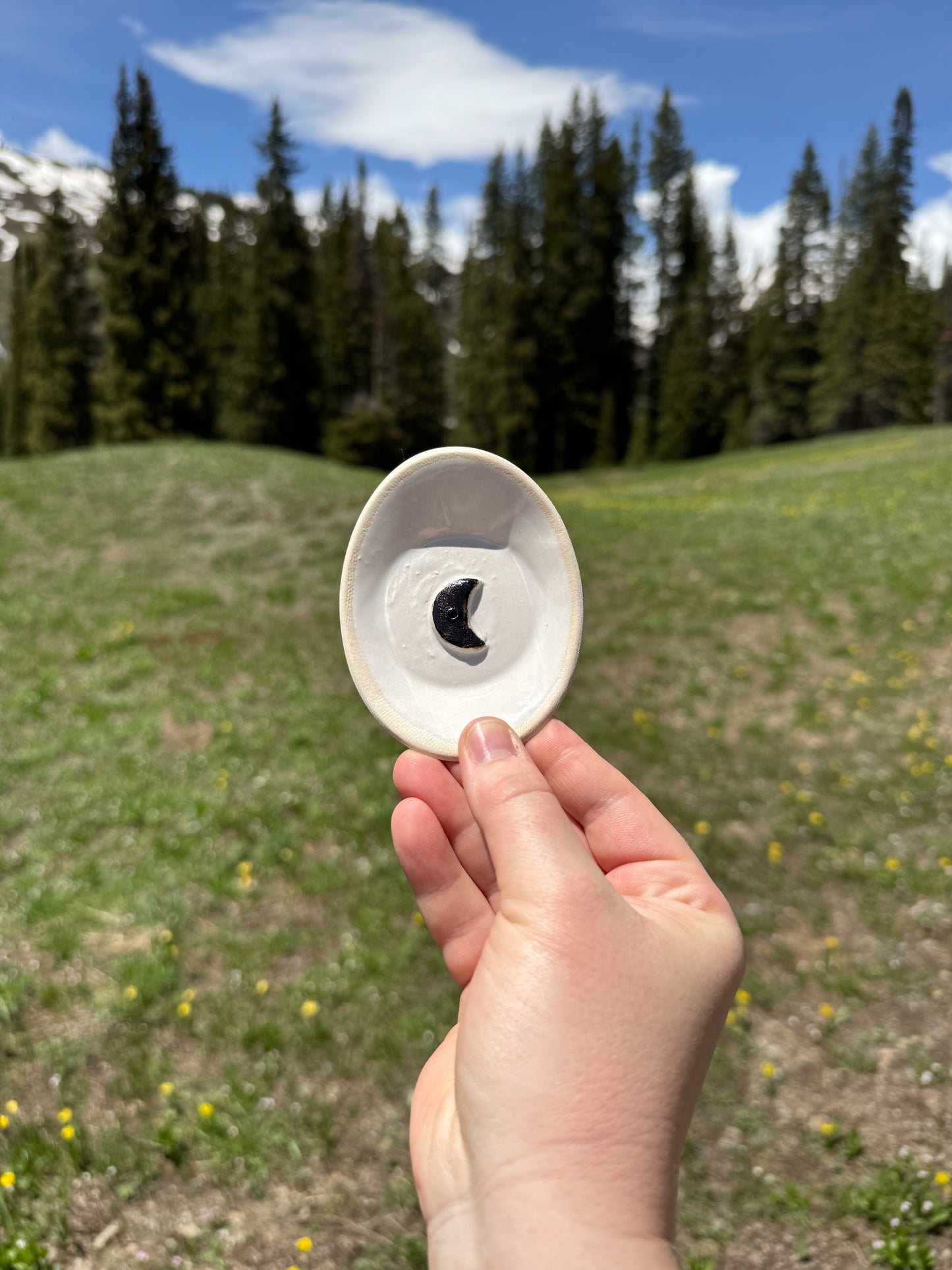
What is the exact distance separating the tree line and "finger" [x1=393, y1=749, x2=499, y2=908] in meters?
25.4

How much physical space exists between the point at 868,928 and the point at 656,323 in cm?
4882

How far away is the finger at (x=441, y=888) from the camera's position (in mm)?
2471

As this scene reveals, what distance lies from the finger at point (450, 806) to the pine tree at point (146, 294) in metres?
26.6

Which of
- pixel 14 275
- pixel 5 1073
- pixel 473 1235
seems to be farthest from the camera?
pixel 14 275

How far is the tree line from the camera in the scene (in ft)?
84.9

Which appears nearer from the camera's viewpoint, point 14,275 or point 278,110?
point 278,110

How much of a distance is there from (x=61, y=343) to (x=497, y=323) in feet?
63.1

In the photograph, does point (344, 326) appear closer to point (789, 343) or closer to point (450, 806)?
point (789, 343)

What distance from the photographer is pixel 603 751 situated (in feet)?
24.4

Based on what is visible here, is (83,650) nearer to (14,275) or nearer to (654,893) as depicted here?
(654,893)

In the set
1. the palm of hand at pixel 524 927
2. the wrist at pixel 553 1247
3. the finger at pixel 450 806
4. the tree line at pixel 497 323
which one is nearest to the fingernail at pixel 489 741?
the palm of hand at pixel 524 927

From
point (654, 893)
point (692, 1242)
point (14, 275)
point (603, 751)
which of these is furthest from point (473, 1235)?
point (14, 275)

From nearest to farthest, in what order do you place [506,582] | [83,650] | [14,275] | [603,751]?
1. [506,582]
2. [603,751]
3. [83,650]
4. [14,275]

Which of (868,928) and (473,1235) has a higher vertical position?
(473,1235)
